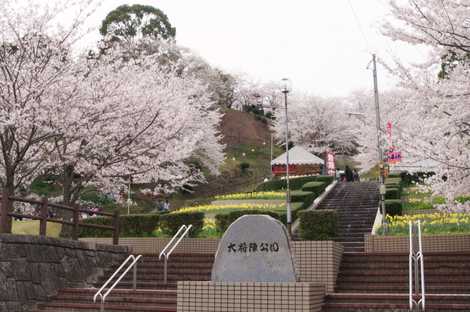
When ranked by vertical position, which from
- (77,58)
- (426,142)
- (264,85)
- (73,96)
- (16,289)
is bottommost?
(16,289)

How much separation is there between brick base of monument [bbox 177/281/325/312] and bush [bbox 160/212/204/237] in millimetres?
10529

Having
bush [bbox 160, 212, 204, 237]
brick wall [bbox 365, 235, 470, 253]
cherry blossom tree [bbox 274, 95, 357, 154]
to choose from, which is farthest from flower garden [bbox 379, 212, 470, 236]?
cherry blossom tree [bbox 274, 95, 357, 154]

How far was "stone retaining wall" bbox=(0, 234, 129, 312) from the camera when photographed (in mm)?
12531

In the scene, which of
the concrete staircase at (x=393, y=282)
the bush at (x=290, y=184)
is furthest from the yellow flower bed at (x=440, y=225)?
the bush at (x=290, y=184)

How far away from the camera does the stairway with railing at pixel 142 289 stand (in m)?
12.1

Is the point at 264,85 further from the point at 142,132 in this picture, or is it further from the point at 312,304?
the point at 312,304

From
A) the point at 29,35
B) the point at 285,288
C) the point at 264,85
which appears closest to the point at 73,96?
the point at 29,35

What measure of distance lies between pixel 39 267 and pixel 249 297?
671 cm

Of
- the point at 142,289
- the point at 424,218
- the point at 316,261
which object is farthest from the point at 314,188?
the point at 316,261

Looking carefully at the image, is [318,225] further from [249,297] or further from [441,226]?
[249,297]

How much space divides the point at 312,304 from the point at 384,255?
6.83m

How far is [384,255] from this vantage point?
48.3ft

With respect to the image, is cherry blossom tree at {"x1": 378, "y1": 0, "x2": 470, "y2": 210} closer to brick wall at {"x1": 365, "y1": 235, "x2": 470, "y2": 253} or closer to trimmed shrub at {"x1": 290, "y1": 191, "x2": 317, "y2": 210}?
brick wall at {"x1": 365, "y1": 235, "x2": 470, "y2": 253}

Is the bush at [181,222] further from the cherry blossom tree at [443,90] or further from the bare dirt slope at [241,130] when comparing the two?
the bare dirt slope at [241,130]
